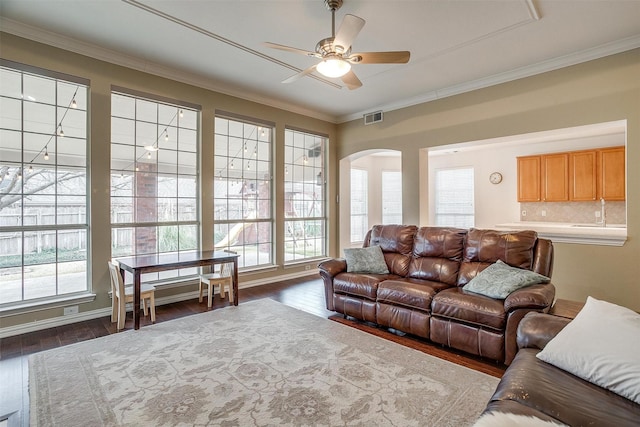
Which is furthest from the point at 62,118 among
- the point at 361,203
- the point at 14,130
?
the point at 361,203

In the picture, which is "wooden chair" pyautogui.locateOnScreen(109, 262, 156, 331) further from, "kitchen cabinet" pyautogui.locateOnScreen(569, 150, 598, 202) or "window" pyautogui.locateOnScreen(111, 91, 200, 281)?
"kitchen cabinet" pyautogui.locateOnScreen(569, 150, 598, 202)

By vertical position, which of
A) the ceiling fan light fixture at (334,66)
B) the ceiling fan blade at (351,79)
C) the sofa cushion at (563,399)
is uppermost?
the ceiling fan blade at (351,79)

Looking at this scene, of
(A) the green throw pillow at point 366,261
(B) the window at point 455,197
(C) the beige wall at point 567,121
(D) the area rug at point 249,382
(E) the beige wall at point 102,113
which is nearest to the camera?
(D) the area rug at point 249,382

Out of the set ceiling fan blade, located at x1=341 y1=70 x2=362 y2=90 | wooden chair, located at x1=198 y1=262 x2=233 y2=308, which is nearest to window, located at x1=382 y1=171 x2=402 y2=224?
wooden chair, located at x1=198 y1=262 x2=233 y2=308

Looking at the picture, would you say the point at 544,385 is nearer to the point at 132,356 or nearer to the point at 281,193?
the point at 132,356

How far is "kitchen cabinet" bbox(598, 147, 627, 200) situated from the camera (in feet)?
19.3

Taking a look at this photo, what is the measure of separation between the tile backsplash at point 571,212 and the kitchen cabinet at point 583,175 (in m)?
0.30

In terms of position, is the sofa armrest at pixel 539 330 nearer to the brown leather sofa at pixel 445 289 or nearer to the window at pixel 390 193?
the brown leather sofa at pixel 445 289

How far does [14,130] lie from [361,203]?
22.6ft

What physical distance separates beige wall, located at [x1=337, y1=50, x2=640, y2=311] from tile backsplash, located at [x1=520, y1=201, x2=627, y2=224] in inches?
121

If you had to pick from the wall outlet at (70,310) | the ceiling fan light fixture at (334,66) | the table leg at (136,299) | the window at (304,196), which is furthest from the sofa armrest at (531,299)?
the wall outlet at (70,310)

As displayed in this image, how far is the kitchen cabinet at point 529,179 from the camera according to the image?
271 inches

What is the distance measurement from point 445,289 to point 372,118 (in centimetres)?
386

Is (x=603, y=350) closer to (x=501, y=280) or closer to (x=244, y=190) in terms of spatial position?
(x=501, y=280)
